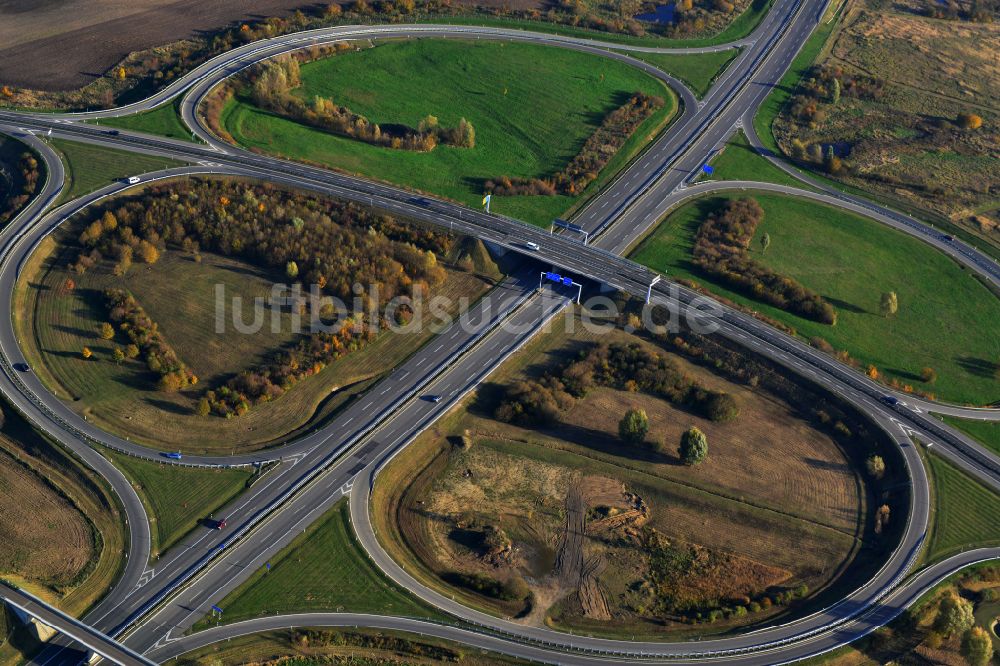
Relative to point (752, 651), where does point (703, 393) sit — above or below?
above

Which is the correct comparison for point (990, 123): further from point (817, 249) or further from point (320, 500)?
point (320, 500)

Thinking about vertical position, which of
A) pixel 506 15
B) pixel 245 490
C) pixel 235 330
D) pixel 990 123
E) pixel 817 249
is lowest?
pixel 245 490

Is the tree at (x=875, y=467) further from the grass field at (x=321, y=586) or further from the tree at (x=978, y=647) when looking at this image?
the grass field at (x=321, y=586)

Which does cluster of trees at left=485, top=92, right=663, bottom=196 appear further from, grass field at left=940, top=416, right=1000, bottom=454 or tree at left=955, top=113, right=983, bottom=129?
grass field at left=940, top=416, right=1000, bottom=454

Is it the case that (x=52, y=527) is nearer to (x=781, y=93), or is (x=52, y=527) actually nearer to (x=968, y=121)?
(x=781, y=93)

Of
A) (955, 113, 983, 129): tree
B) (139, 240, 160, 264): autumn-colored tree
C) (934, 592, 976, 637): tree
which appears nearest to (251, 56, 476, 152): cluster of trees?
(139, 240, 160, 264): autumn-colored tree

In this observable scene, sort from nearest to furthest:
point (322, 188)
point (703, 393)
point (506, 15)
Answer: point (703, 393) < point (322, 188) < point (506, 15)

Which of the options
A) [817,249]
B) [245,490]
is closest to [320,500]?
[245,490]

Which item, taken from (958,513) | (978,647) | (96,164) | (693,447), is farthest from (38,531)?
(958,513)
